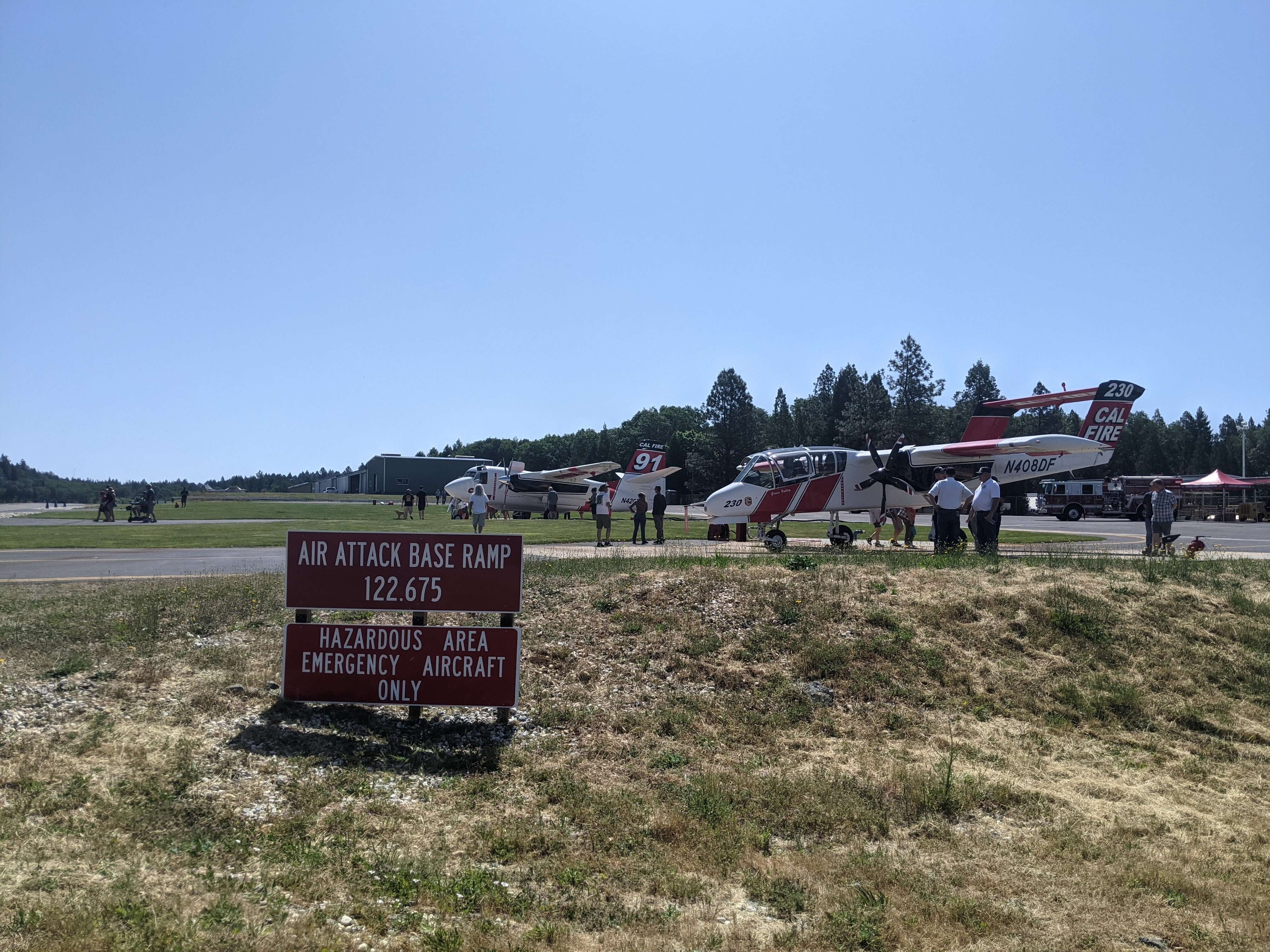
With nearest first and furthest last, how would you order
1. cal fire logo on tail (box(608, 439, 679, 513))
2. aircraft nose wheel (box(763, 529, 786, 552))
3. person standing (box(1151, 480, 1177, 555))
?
person standing (box(1151, 480, 1177, 555)) < aircraft nose wheel (box(763, 529, 786, 552)) < cal fire logo on tail (box(608, 439, 679, 513))

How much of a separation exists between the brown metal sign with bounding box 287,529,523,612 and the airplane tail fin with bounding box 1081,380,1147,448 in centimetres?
2623

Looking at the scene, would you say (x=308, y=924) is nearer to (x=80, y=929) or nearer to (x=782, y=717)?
(x=80, y=929)

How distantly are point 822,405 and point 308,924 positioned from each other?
116m

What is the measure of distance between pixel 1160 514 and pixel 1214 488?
5298 centimetres

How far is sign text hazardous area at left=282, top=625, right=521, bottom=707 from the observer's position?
9742mm

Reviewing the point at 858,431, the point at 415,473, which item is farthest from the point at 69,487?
the point at 858,431

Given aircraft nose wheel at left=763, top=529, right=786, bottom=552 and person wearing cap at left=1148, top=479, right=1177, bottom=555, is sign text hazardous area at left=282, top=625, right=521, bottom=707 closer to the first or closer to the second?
aircraft nose wheel at left=763, top=529, right=786, bottom=552

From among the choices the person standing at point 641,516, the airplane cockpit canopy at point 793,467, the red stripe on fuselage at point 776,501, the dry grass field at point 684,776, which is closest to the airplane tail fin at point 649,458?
the person standing at point 641,516

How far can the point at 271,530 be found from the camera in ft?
134

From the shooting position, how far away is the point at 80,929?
16.8 feet

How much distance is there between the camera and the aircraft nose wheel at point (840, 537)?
25031mm

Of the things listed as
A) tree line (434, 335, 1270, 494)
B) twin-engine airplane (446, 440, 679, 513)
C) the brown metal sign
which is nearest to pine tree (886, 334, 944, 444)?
tree line (434, 335, 1270, 494)

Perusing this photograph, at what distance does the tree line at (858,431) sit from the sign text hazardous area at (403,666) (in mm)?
81523

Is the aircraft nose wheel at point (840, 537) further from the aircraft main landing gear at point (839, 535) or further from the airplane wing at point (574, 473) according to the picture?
the airplane wing at point (574, 473)
